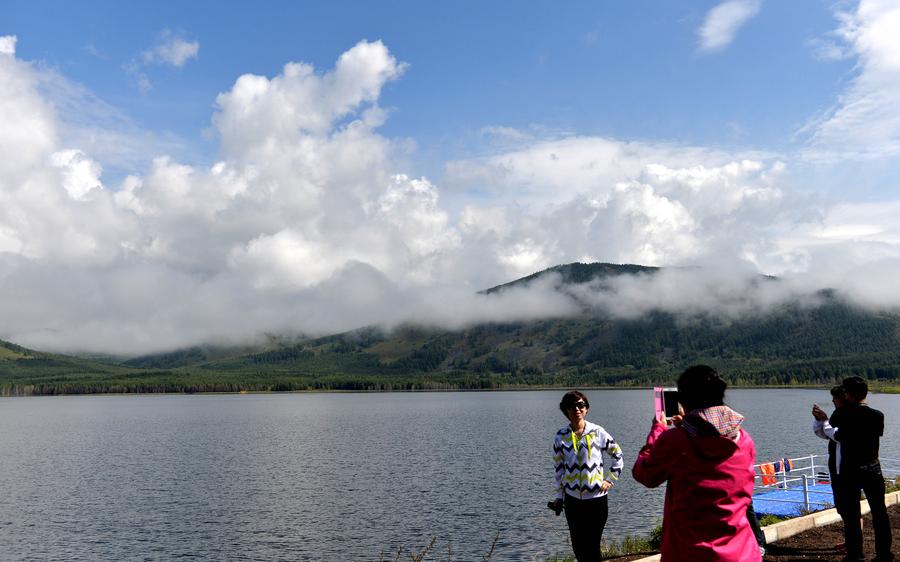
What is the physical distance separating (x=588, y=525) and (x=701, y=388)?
565 cm

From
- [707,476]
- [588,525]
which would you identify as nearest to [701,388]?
[707,476]

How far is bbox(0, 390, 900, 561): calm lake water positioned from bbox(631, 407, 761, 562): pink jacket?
28.3 metres

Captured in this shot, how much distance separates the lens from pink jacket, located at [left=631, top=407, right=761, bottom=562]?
21.9 feet

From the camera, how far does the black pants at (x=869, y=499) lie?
495 inches

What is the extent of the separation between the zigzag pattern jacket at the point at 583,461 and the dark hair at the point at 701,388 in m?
4.50

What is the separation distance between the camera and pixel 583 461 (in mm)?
11516

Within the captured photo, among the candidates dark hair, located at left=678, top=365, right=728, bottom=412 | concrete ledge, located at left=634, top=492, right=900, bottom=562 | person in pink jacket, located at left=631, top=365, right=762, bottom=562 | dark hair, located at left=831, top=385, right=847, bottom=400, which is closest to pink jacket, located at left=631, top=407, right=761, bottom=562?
person in pink jacket, located at left=631, top=365, right=762, bottom=562

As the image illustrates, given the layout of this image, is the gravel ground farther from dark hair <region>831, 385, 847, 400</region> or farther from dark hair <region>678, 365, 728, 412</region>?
dark hair <region>678, 365, 728, 412</region>

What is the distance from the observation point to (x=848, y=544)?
13.4 metres

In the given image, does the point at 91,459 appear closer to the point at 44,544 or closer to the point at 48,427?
the point at 44,544

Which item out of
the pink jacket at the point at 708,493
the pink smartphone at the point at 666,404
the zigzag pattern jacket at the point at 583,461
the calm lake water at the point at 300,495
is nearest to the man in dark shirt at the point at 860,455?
the zigzag pattern jacket at the point at 583,461

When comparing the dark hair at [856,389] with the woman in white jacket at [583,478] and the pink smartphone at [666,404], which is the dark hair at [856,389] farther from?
the pink smartphone at [666,404]

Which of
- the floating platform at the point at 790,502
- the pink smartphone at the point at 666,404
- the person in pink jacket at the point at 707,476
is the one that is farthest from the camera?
the floating platform at the point at 790,502

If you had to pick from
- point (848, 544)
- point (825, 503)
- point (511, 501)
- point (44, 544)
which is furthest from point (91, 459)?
point (848, 544)
